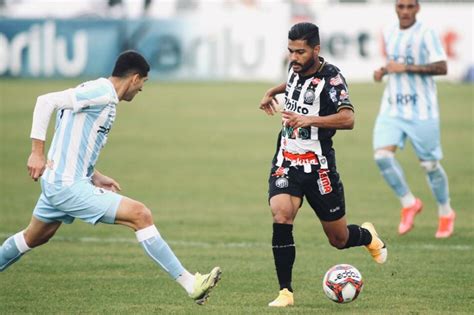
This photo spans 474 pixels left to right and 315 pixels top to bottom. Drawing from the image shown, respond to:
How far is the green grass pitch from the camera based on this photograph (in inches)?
387

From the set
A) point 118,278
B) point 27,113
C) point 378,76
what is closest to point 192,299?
point 118,278

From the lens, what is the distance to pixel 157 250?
8945 millimetres

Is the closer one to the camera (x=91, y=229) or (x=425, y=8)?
(x=91, y=229)

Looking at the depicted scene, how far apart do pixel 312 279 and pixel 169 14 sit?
35177 millimetres

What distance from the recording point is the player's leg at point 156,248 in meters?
8.90

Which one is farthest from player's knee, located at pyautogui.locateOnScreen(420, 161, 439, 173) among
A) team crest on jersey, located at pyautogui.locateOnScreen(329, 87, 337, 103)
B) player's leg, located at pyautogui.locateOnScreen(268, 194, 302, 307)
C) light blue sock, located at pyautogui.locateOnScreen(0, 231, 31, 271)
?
light blue sock, located at pyautogui.locateOnScreen(0, 231, 31, 271)

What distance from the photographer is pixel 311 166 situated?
970cm

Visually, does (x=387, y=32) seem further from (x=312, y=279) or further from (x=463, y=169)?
(x=463, y=169)

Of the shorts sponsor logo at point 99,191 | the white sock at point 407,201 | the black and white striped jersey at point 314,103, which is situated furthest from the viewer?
the white sock at point 407,201

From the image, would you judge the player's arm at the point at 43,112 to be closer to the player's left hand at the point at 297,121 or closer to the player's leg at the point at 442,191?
the player's left hand at the point at 297,121

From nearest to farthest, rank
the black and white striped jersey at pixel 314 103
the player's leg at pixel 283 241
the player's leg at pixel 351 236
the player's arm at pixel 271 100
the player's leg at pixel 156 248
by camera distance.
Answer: the player's leg at pixel 156 248, the player's leg at pixel 283 241, the black and white striped jersey at pixel 314 103, the player's leg at pixel 351 236, the player's arm at pixel 271 100

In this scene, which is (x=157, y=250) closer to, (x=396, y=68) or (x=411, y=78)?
(x=396, y=68)

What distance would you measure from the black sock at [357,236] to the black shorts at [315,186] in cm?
43

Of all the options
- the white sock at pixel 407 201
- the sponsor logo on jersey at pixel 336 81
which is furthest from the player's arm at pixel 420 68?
the sponsor logo on jersey at pixel 336 81
